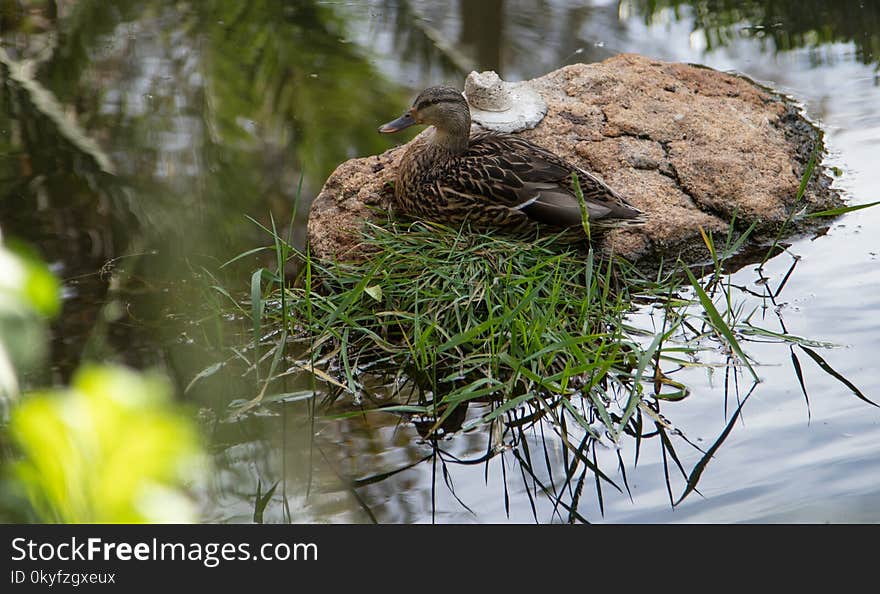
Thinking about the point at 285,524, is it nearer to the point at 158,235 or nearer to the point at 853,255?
the point at 158,235

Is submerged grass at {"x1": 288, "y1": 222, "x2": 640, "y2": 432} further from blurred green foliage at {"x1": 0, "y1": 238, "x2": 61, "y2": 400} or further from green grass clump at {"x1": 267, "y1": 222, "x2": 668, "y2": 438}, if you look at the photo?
blurred green foliage at {"x1": 0, "y1": 238, "x2": 61, "y2": 400}

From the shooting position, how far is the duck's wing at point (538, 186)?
13.0ft

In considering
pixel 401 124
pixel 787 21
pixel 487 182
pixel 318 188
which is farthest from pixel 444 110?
pixel 787 21

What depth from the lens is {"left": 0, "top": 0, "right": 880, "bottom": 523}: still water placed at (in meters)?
2.89

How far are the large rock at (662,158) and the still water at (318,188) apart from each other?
Result: 0.25m

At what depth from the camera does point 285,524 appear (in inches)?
108

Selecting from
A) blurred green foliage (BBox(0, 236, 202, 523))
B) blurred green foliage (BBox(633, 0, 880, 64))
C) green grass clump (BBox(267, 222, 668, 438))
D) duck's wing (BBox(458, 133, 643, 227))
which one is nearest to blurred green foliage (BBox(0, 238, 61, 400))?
blurred green foliage (BBox(0, 236, 202, 523))

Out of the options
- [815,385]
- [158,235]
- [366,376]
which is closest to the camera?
[815,385]

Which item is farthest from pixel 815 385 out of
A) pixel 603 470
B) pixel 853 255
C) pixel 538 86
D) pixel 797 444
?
pixel 538 86

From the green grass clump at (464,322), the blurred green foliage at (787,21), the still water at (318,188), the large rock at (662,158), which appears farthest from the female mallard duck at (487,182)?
the blurred green foliage at (787,21)

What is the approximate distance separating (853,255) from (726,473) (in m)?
1.69

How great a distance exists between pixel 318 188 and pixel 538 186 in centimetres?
137

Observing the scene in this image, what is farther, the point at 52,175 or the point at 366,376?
the point at 52,175

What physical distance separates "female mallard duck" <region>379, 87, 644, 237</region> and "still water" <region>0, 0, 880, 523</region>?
471mm
